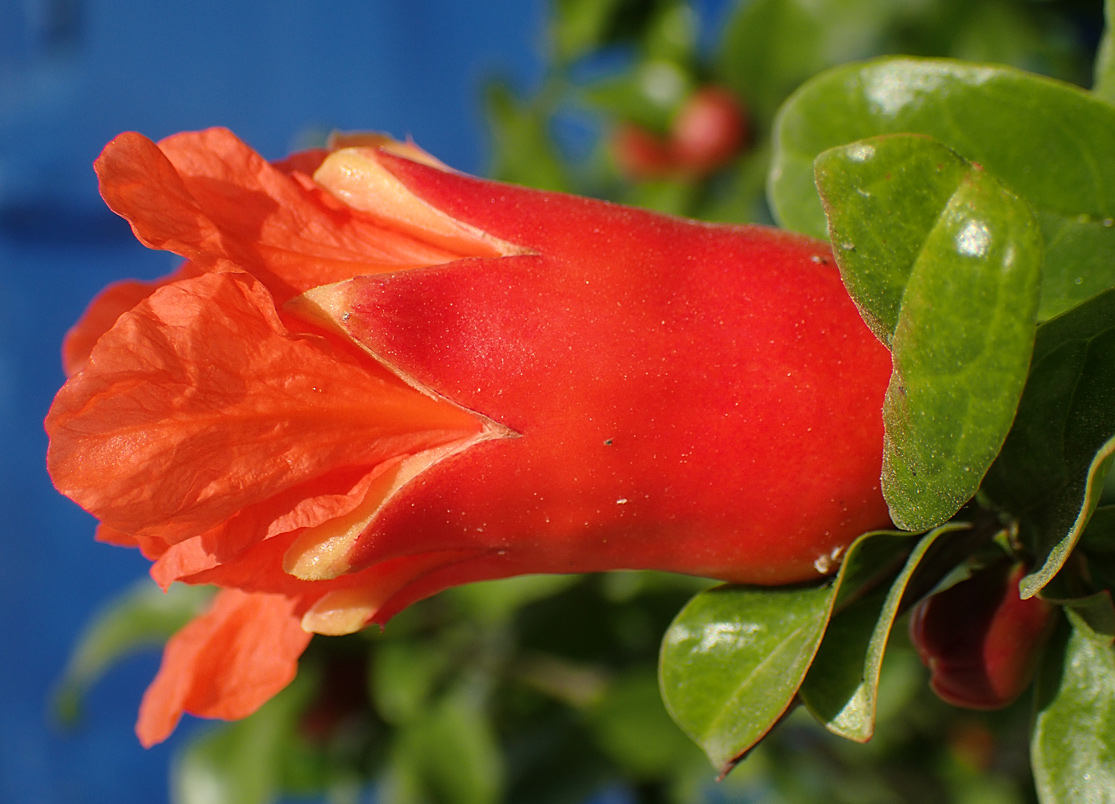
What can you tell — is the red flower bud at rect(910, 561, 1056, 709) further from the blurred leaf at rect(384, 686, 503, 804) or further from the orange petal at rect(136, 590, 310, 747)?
the blurred leaf at rect(384, 686, 503, 804)

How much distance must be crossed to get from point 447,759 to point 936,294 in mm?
819

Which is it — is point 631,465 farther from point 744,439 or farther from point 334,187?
point 334,187

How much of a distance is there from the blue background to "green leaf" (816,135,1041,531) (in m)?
1.66

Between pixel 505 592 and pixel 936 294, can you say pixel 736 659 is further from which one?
pixel 505 592

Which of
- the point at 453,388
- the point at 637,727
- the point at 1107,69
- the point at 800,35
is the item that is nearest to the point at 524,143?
the point at 800,35

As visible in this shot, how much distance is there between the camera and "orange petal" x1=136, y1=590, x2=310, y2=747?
1.33 ft

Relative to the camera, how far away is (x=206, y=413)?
1.10ft

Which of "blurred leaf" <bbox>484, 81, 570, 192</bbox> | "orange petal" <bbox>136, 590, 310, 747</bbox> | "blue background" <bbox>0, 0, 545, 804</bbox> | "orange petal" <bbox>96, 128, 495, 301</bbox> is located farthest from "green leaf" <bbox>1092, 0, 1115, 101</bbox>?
"blue background" <bbox>0, 0, 545, 804</bbox>

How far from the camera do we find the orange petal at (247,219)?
1.14 ft

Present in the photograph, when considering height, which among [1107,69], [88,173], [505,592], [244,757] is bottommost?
[244,757]

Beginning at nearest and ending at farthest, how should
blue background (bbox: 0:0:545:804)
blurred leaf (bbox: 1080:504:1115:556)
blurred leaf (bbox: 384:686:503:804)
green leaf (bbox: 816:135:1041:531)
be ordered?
green leaf (bbox: 816:135:1041:531), blurred leaf (bbox: 1080:504:1115:556), blurred leaf (bbox: 384:686:503:804), blue background (bbox: 0:0:545:804)

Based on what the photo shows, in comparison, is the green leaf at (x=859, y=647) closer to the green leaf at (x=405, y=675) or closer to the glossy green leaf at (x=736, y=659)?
the glossy green leaf at (x=736, y=659)

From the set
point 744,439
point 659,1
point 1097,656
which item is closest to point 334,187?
point 744,439

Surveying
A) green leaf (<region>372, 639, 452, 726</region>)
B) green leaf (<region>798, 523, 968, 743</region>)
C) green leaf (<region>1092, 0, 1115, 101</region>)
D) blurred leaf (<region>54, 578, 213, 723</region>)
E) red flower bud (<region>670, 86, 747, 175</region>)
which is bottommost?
green leaf (<region>372, 639, 452, 726</region>)
